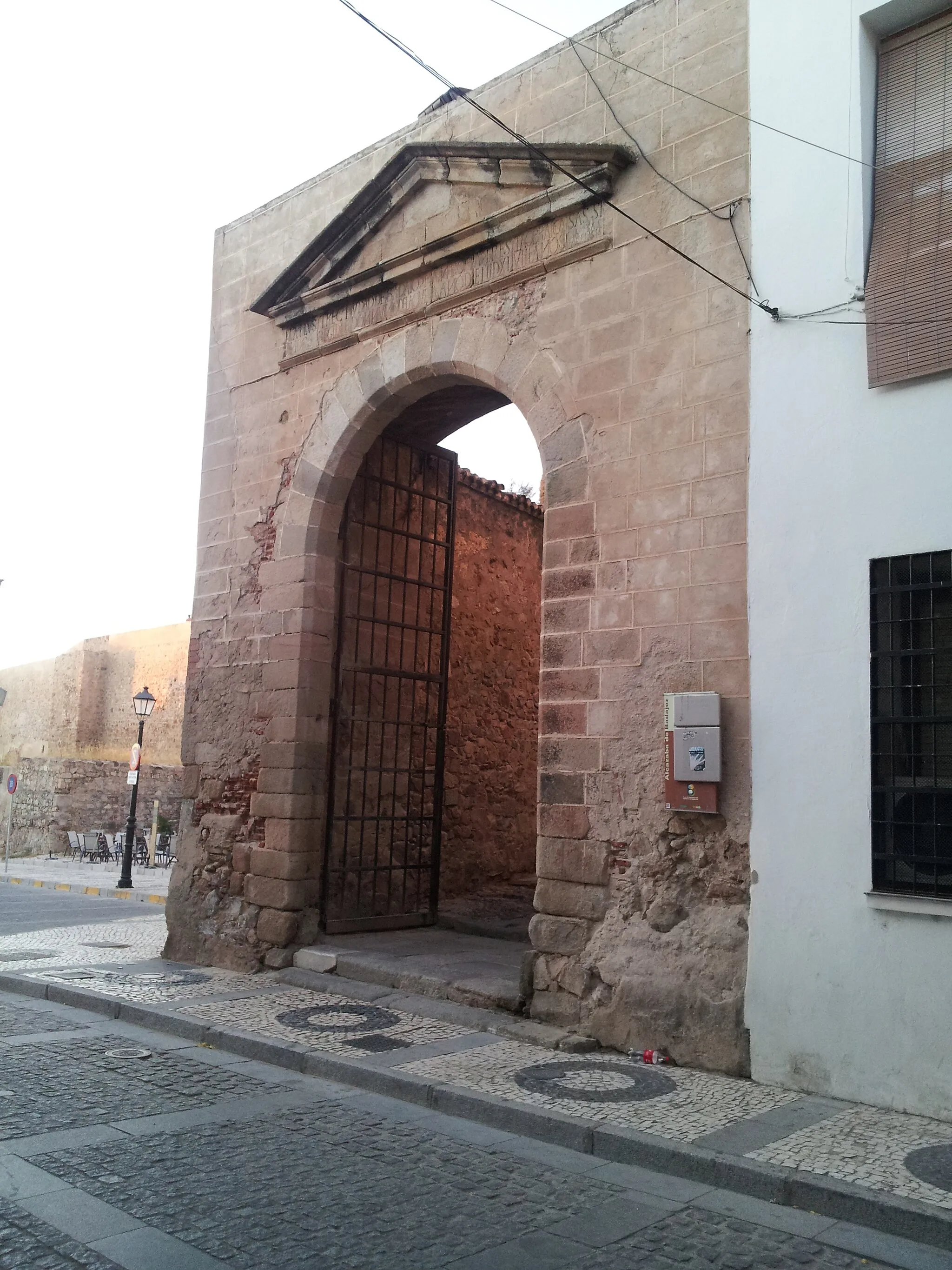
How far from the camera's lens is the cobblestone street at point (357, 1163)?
3.36 metres

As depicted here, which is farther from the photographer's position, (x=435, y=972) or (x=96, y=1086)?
(x=435, y=972)

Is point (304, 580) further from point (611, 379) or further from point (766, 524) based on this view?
point (766, 524)

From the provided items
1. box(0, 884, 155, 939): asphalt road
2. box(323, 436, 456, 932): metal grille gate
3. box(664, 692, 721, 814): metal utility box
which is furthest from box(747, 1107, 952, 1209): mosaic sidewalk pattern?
box(0, 884, 155, 939): asphalt road

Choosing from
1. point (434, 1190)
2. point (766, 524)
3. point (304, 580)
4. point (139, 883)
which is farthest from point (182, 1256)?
point (139, 883)

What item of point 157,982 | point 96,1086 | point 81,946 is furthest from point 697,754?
point 81,946

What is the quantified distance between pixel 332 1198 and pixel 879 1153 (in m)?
2.13

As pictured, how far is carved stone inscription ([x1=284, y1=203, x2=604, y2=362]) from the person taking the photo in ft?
22.4

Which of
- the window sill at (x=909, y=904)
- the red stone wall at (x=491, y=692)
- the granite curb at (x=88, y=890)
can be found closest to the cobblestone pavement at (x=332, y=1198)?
the window sill at (x=909, y=904)

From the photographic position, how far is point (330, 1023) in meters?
6.36

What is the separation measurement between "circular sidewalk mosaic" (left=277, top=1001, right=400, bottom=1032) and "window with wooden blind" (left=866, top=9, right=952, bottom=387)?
176 inches

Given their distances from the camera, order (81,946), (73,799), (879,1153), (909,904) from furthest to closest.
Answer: (73,799) < (81,946) < (909,904) < (879,1153)

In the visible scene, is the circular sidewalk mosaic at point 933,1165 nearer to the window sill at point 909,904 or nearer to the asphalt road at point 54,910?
the window sill at point 909,904

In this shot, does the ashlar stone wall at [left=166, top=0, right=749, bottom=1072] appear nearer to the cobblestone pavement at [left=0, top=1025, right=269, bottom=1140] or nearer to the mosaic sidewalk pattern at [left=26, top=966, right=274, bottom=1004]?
the mosaic sidewalk pattern at [left=26, top=966, right=274, bottom=1004]

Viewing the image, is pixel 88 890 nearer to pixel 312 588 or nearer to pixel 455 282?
pixel 312 588
